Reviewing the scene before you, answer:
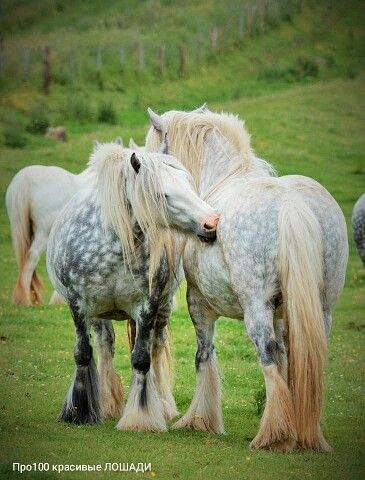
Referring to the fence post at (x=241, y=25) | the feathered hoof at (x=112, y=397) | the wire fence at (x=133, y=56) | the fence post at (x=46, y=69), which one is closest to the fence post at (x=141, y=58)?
the wire fence at (x=133, y=56)

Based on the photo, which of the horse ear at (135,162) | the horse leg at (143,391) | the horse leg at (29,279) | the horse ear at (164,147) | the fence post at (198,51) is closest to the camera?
the horse ear at (135,162)

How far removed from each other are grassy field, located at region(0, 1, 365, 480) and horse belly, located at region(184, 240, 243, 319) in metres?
1.19

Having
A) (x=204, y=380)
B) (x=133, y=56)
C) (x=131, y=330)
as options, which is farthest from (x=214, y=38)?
(x=204, y=380)

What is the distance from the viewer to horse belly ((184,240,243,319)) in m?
8.13

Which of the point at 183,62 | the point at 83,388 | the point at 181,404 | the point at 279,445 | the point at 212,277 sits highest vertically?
the point at 212,277

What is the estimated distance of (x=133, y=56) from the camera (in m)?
39.6

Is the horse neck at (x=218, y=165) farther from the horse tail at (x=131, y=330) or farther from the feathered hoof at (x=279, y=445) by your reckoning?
the feathered hoof at (x=279, y=445)

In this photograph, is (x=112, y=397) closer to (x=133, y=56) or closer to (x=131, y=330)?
(x=131, y=330)

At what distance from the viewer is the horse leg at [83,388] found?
862 cm

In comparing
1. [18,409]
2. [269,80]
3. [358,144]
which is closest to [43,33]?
[269,80]

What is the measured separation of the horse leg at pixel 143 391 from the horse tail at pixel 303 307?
1.44 metres

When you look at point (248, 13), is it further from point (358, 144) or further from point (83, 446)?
Answer: point (83, 446)

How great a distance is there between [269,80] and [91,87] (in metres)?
8.24

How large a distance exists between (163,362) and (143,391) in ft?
3.01
